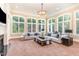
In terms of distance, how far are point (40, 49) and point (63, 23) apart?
3.37 ft

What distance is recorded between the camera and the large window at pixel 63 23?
2927mm

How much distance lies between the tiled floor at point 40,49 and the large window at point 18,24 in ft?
0.96

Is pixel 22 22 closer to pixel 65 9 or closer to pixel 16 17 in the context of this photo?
pixel 16 17

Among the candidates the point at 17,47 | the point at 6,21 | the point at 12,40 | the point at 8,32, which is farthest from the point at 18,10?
the point at 17,47

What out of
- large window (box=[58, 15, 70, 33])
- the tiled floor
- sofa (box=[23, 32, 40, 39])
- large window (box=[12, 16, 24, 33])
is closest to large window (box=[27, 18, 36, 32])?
sofa (box=[23, 32, 40, 39])

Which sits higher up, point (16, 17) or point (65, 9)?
point (65, 9)

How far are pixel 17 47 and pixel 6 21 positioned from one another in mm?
805

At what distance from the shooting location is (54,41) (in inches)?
116

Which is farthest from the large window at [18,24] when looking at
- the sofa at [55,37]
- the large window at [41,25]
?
the sofa at [55,37]

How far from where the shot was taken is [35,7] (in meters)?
2.92

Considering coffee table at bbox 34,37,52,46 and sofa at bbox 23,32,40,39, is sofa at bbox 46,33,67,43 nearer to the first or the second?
coffee table at bbox 34,37,52,46

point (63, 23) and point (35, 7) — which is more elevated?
point (35, 7)

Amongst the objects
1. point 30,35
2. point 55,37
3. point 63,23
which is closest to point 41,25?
point 30,35

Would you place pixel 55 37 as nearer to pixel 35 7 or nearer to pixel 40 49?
pixel 40 49
